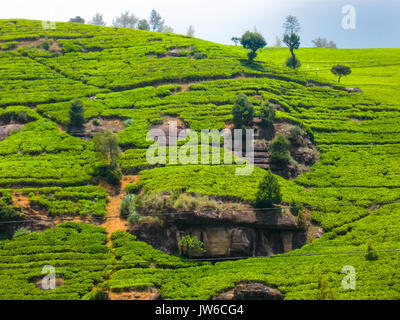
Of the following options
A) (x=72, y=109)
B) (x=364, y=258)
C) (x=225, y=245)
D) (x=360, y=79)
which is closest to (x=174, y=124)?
(x=72, y=109)

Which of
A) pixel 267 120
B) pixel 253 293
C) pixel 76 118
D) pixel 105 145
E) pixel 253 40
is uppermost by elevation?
pixel 253 40

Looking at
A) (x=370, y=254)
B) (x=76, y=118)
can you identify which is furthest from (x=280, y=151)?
(x=76, y=118)

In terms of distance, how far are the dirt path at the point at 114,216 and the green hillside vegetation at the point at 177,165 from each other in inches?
36.1

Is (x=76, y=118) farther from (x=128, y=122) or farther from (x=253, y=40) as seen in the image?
(x=253, y=40)

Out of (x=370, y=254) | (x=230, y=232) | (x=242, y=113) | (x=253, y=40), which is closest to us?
(x=370, y=254)

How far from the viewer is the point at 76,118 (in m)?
63.7

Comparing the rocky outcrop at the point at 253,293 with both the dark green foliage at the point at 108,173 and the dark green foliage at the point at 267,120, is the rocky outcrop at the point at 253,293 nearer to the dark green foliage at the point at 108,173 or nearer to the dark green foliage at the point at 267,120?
the dark green foliage at the point at 108,173

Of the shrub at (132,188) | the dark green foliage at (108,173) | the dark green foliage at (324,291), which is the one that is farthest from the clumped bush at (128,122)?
the dark green foliage at (324,291)

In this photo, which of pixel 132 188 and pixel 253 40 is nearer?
pixel 132 188

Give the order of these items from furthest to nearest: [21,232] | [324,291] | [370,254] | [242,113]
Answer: [242,113]
[21,232]
[370,254]
[324,291]

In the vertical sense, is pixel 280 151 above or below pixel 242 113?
below

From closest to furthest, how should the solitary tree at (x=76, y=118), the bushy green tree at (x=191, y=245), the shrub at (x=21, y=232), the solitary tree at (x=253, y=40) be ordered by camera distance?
1. the bushy green tree at (x=191, y=245)
2. the shrub at (x=21, y=232)
3. the solitary tree at (x=76, y=118)
4. the solitary tree at (x=253, y=40)

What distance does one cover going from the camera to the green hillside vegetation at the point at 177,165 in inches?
1577

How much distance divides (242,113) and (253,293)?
2977 centimetres
